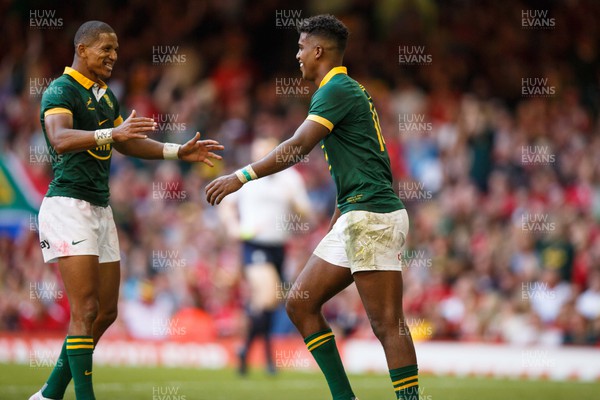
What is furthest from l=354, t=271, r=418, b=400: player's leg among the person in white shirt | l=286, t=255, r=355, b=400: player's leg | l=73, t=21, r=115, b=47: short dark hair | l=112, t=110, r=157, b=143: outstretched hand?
the person in white shirt

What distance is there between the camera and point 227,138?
1866 centimetres

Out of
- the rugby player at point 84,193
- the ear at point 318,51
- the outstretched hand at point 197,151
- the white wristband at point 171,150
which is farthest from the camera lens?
the white wristband at point 171,150

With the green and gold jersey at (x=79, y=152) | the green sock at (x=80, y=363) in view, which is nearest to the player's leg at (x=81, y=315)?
the green sock at (x=80, y=363)

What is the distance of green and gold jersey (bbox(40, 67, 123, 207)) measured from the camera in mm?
7402

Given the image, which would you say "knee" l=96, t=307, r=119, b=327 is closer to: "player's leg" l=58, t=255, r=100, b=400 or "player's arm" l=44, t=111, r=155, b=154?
"player's leg" l=58, t=255, r=100, b=400

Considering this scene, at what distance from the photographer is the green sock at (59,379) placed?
302 inches

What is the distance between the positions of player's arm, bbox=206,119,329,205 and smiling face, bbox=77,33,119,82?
1.34 m

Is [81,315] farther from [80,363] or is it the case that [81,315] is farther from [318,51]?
[318,51]

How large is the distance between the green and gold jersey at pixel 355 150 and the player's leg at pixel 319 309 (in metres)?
0.47

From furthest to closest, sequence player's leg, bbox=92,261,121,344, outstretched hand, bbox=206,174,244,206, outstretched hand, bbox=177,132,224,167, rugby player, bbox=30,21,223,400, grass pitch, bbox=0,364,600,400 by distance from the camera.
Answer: grass pitch, bbox=0,364,600,400
outstretched hand, bbox=177,132,224,167
player's leg, bbox=92,261,121,344
rugby player, bbox=30,21,223,400
outstretched hand, bbox=206,174,244,206

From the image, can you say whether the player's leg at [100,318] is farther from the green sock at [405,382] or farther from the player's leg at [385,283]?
the green sock at [405,382]

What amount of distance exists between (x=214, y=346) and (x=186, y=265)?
2.39 m

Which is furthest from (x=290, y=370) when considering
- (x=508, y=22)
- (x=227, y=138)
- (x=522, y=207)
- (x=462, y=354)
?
(x=508, y=22)

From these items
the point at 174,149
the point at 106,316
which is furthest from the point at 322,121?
the point at 106,316
